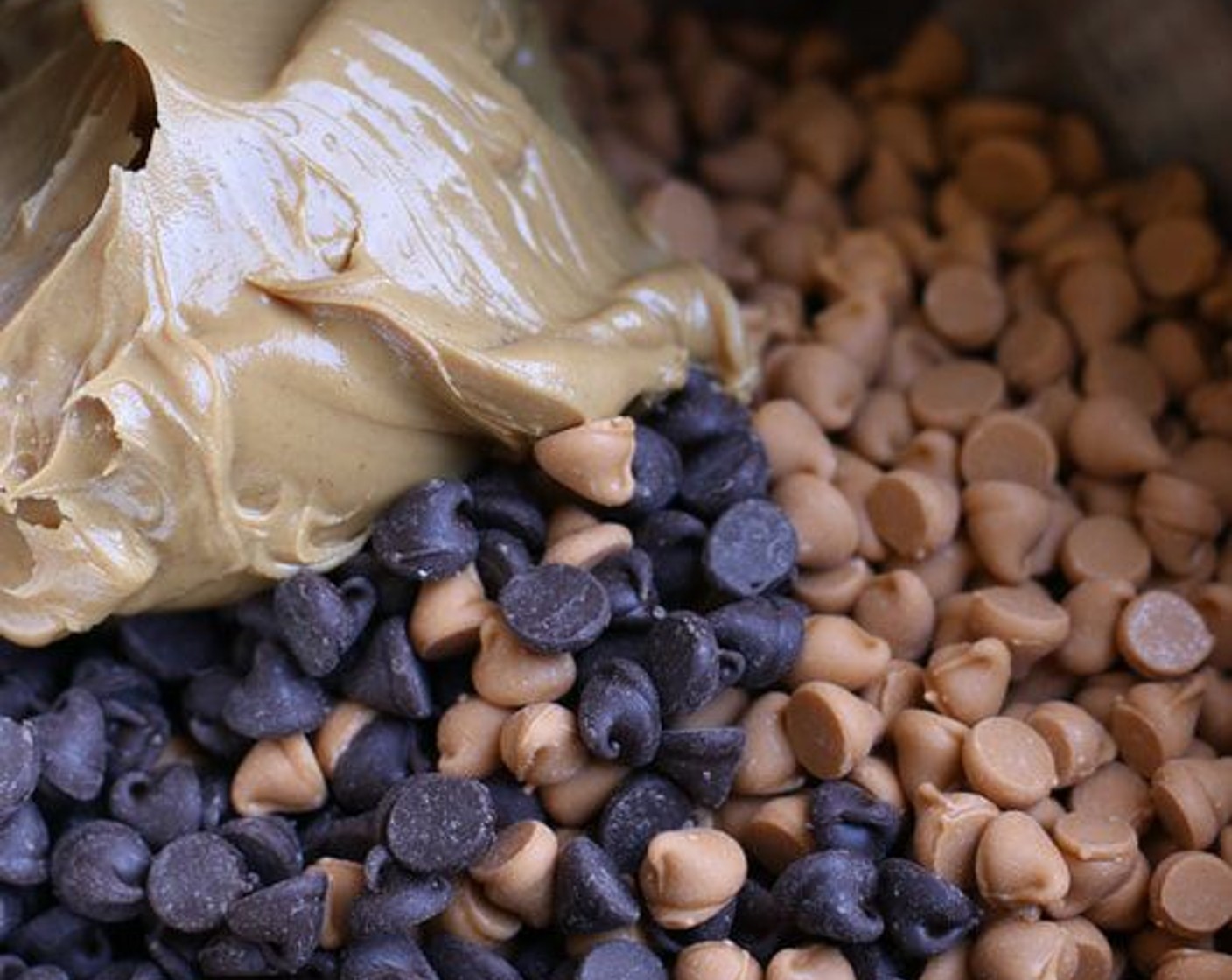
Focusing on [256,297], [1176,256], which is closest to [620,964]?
[256,297]

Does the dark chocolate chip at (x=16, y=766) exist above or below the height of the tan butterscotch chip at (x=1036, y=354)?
below

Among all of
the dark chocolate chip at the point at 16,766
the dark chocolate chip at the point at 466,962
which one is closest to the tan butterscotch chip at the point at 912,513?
the dark chocolate chip at the point at 466,962

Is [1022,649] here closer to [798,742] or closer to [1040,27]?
[798,742]

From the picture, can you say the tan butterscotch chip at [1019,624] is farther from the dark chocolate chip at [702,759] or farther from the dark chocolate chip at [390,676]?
the dark chocolate chip at [390,676]

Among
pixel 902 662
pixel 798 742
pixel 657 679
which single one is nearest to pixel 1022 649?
pixel 902 662

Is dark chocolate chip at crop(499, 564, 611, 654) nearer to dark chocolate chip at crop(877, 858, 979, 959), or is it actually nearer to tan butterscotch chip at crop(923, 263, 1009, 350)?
dark chocolate chip at crop(877, 858, 979, 959)

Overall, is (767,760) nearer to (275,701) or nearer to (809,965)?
(809,965)
